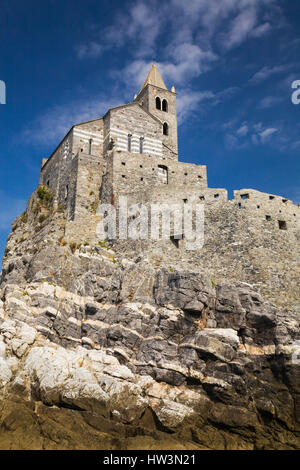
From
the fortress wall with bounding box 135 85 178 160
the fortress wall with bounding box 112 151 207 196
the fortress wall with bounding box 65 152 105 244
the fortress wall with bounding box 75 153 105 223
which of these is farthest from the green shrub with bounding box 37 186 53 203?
the fortress wall with bounding box 135 85 178 160

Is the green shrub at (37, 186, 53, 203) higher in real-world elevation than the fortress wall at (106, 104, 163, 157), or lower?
lower

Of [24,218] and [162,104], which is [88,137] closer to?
[24,218]

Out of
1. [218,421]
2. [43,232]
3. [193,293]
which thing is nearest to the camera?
[218,421]

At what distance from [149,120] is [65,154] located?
29.9 feet

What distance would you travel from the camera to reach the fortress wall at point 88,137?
39.3m

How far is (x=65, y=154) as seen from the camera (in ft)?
130

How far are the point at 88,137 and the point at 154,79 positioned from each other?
59.1 ft

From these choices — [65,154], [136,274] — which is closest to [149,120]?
[65,154]

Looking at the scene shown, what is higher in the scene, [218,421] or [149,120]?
[149,120]

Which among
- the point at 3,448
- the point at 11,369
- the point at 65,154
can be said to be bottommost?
the point at 3,448

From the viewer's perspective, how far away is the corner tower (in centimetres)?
4684

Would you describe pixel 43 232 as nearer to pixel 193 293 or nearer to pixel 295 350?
pixel 193 293

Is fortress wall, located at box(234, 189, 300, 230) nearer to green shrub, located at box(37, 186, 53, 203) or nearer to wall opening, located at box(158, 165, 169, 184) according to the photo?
wall opening, located at box(158, 165, 169, 184)

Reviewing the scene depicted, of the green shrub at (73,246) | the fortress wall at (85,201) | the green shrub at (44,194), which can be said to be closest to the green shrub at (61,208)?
the fortress wall at (85,201)
